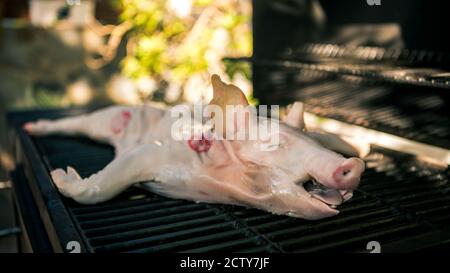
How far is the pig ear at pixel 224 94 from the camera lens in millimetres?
2283

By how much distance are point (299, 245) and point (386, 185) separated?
0.93 m

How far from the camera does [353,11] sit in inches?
162

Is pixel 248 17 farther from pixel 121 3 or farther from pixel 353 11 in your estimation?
pixel 353 11

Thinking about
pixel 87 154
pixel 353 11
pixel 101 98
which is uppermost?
pixel 353 11

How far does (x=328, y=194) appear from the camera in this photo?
87.1 inches

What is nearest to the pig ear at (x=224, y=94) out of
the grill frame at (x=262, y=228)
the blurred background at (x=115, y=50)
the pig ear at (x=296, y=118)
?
the pig ear at (x=296, y=118)

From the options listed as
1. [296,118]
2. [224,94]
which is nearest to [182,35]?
[296,118]

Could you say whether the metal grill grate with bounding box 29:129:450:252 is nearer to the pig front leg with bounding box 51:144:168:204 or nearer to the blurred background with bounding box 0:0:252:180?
the pig front leg with bounding box 51:144:168:204

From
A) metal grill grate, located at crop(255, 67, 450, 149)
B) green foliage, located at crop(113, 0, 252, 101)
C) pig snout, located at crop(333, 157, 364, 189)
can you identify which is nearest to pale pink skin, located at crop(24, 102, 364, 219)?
pig snout, located at crop(333, 157, 364, 189)

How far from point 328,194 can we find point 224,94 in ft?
2.08

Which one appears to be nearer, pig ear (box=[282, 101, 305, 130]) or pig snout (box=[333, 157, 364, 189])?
pig snout (box=[333, 157, 364, 189])

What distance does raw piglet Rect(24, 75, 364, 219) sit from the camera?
2.14 metres

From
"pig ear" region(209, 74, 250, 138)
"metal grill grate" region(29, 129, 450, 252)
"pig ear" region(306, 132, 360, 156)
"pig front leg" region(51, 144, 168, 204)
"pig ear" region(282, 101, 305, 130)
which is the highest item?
"pig ear" region(209, 74, 250, 138)
